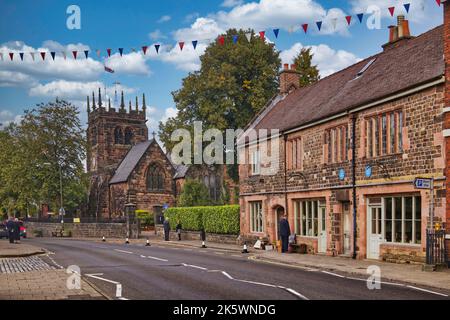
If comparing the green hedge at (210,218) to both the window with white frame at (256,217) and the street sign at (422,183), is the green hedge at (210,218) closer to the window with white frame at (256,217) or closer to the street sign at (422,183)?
the window with white frame at (256,217)

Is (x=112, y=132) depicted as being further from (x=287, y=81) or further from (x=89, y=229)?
(x=287, y=81)

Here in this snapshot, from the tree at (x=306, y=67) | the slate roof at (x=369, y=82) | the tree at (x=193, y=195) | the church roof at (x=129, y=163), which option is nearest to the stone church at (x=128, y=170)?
the church roof at (x=129, y=163)

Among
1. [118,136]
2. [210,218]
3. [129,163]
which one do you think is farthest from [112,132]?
→ [210,218]

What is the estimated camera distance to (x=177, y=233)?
42844mm

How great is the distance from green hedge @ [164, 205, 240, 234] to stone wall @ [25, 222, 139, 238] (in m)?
7.19

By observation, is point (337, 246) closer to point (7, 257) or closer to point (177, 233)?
point (7, 257)

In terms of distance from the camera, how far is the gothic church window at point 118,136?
282 ft

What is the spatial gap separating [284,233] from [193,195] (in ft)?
79.4

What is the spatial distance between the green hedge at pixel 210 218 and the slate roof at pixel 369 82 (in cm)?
596

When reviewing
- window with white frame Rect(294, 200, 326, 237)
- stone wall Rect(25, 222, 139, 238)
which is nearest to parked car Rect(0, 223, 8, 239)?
stone wall Rect(25, 222, 139, 238)

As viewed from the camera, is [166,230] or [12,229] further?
[166,230]

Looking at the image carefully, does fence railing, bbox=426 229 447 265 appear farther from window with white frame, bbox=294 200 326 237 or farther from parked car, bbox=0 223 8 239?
parked car, bbox=0 223 8 239

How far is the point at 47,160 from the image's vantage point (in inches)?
2399

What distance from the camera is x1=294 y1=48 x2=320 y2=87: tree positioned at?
173 ft
